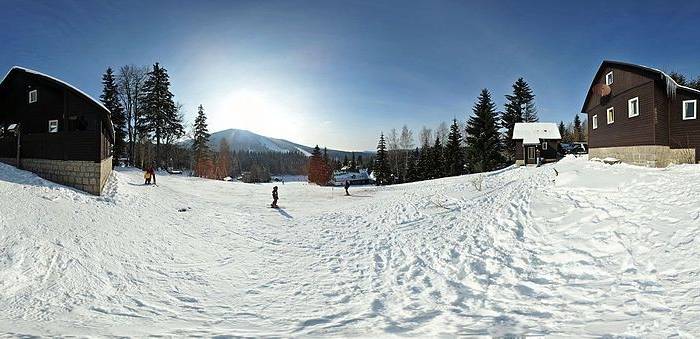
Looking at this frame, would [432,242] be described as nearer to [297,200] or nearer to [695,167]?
[695,167]

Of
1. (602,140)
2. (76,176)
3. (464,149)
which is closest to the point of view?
(76,176)

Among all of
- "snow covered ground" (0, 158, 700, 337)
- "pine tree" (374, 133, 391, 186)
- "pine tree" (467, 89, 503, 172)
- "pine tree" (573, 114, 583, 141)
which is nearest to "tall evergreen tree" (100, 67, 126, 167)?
"snow covered ground" (0, 158, 700, 337)

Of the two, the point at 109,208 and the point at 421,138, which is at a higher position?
the point at 421,138

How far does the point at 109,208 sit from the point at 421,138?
75.2 meters

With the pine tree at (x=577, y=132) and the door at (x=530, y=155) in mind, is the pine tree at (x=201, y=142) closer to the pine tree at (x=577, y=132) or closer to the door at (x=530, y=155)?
the door at (x=530, y=155)

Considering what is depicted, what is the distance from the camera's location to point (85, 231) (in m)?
10.7

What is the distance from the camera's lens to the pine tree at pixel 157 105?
131 ft

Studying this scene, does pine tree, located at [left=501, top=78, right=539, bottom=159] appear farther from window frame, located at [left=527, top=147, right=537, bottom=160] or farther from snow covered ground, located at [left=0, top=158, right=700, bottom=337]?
snow covered ground, located at [left=0, top=158, right=700, bottom=337]

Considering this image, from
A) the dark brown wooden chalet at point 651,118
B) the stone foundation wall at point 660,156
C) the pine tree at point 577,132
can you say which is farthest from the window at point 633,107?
the pine tree at point 577,132

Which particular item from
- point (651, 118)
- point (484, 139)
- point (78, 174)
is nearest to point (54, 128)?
point (78, 174)

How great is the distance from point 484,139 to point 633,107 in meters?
22.5

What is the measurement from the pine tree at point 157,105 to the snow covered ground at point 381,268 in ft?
89.9

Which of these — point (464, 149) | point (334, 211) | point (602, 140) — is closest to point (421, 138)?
point (464, 149)

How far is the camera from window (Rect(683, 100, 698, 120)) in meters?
17.1
